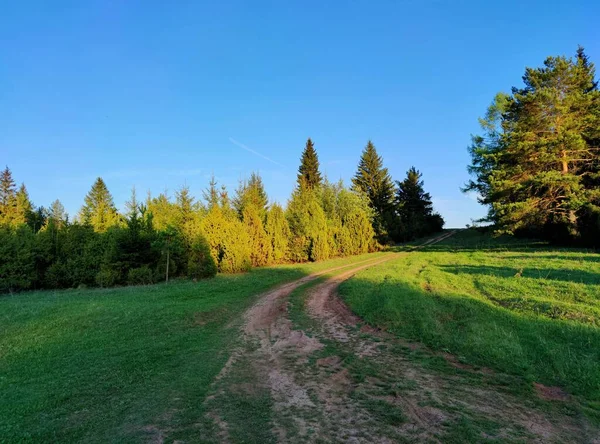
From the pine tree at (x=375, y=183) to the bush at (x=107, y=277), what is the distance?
118 feet

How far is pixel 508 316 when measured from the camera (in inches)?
343

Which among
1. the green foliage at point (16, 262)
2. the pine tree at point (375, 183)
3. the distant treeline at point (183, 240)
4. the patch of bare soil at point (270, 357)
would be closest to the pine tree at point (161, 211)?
the distant treeline at point (183, 240)

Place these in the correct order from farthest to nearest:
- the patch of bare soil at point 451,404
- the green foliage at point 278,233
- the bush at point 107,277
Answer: the green foliage at point 278,233
the bush at point 107,277
the patch of bare soil at point 451,404

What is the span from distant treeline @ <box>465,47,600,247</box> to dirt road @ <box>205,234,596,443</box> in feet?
77.7

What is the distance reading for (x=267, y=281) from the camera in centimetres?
1830

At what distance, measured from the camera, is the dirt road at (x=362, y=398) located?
12.9 feet

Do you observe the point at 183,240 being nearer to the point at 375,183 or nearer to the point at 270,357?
the point at 270,357

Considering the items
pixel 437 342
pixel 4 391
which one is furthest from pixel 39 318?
pixel 437 342

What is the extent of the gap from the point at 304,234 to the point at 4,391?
2701 cm

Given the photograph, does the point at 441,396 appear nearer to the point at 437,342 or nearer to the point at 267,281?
the point at 437,342

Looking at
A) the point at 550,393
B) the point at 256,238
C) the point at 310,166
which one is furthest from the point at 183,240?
the point at 310,166

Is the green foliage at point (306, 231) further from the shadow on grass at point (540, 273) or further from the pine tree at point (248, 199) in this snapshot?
the shadow on grass at point (540, 273)

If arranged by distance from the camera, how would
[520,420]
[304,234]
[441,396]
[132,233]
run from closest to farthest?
[520,420]
[441,396]
[132,233]
[304,234]

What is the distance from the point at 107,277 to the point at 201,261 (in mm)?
6053
